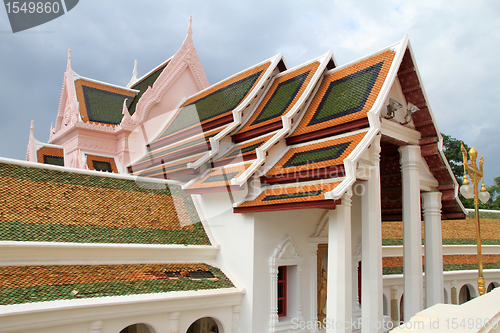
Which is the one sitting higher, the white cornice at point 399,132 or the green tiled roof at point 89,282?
the white cornice at point 399,132

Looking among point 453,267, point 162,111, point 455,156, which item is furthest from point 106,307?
point 455,156

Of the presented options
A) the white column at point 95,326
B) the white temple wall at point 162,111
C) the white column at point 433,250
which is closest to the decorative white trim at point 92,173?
the white column at point 95,326

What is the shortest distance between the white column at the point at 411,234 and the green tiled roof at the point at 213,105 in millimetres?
4462

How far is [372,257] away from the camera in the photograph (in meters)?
6.91

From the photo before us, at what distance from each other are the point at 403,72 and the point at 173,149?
6260 millimetres

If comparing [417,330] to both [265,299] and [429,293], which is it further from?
[429,293]

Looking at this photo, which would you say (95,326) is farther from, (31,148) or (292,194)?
(31,148)

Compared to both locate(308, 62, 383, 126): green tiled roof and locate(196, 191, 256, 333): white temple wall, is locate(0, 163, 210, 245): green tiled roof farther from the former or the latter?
locate(308, 62, 383, 126): green tiled roof

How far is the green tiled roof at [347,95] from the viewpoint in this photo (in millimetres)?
7422

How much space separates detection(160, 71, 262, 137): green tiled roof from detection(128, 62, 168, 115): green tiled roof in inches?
150

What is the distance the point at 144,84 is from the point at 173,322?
13254 millimetres

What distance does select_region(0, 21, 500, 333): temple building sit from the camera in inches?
241

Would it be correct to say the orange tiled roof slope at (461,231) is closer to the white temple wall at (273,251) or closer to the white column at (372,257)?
the white temple wall at (273,251)

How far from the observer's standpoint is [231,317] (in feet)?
23.7
